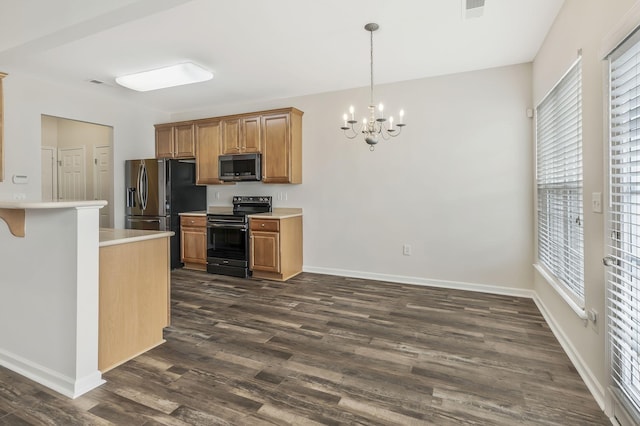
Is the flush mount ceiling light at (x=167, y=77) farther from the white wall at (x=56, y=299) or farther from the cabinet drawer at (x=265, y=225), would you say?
the white wall at (x=56, y=299)

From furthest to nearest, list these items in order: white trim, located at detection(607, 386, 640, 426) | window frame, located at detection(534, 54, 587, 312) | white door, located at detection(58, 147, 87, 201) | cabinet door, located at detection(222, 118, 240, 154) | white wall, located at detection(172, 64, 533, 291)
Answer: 1. white door, located at detection(58, 147, 87, 201)
2. cabinet door, located at detection(222, 118, 240, 154)
3. white wall, located at detection(172, 64, 533, 291)
4. window frame, located at detection(534, 54, 587, 312)
5. white trim, located at detection(607, 386, 640, 426)

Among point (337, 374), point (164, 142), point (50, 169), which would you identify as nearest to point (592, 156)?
point (337, 374)

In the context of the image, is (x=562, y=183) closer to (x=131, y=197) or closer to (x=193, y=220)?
(x=193, y=220)

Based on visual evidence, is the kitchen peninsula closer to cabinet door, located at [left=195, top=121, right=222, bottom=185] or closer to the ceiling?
the ceiling

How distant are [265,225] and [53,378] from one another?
2794 mm

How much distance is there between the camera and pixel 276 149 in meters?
4.72

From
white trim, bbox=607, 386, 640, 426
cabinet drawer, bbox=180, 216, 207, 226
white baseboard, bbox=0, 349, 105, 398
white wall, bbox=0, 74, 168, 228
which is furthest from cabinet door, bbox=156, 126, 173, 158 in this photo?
white trim, bbox=607, 386, 640, 426

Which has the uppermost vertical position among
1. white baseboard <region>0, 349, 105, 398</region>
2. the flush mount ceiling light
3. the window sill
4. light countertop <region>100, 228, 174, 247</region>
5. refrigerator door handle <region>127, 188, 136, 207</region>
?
the flush mount ceiling light

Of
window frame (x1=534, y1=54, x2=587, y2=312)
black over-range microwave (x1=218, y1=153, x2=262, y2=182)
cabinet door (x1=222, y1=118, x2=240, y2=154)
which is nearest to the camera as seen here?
window frame (x1=534, y1=54, x2=587, y2=312)

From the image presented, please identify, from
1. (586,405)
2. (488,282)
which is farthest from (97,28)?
(488,282)

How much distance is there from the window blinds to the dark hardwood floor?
37 centimetres

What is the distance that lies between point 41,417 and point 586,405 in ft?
9.53

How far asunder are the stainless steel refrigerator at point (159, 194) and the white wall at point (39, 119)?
28cm

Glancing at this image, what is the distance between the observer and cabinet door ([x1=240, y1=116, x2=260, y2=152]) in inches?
190
